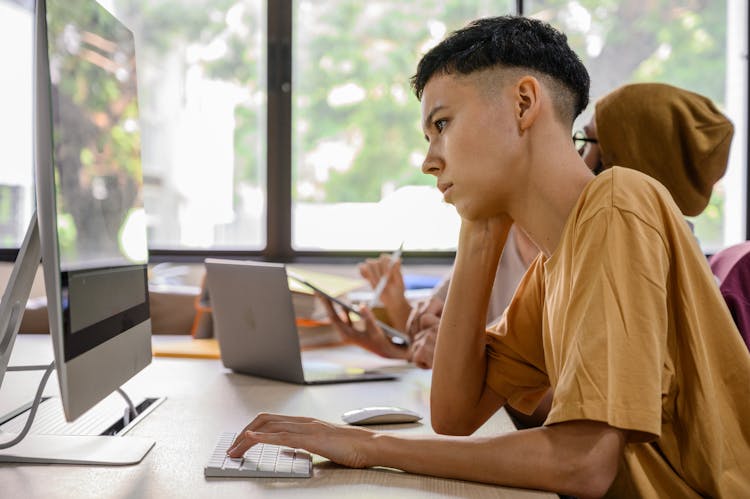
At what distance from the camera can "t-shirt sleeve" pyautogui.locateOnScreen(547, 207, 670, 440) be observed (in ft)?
2.50

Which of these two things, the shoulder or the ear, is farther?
the ear

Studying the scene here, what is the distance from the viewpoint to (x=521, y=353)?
1.23m

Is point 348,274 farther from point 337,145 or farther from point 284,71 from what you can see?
point 284,71

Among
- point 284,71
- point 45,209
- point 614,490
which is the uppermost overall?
point 284,71

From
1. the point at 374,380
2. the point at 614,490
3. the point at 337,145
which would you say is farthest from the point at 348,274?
the point at 614,490

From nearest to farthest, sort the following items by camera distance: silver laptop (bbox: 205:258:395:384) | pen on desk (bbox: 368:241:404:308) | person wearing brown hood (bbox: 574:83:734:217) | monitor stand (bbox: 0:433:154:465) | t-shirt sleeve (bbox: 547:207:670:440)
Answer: t-shirt sleeve (bbox: 547:207:670:440)
monitor stand (bbox: 0:433:154:465)
silver laptop (bbox: 205:258:395:384)
person wearing brown hood (bbox: 574:83:734:217)
pen on desk (bbox: 368:241:404:308)

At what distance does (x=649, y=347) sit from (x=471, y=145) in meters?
0.35

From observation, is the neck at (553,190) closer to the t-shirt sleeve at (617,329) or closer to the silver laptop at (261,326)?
the t-shirt sleeve at (617,329)

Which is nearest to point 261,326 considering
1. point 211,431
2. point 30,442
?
point 211,431

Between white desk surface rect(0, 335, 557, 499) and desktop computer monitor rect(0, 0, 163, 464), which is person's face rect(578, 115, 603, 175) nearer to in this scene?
white desk surface rect(0, 335, 557, 499)

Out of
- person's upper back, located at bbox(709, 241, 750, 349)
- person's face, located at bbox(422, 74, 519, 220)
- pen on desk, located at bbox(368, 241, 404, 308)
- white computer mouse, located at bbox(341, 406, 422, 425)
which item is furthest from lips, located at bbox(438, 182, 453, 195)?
pen on desk, located at bbox(368, 241, 404, 308)

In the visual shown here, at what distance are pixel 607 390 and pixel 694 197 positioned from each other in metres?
0.91

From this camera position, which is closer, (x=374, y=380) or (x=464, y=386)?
(x=464, y=386)

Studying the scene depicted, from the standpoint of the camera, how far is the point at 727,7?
145 inches
